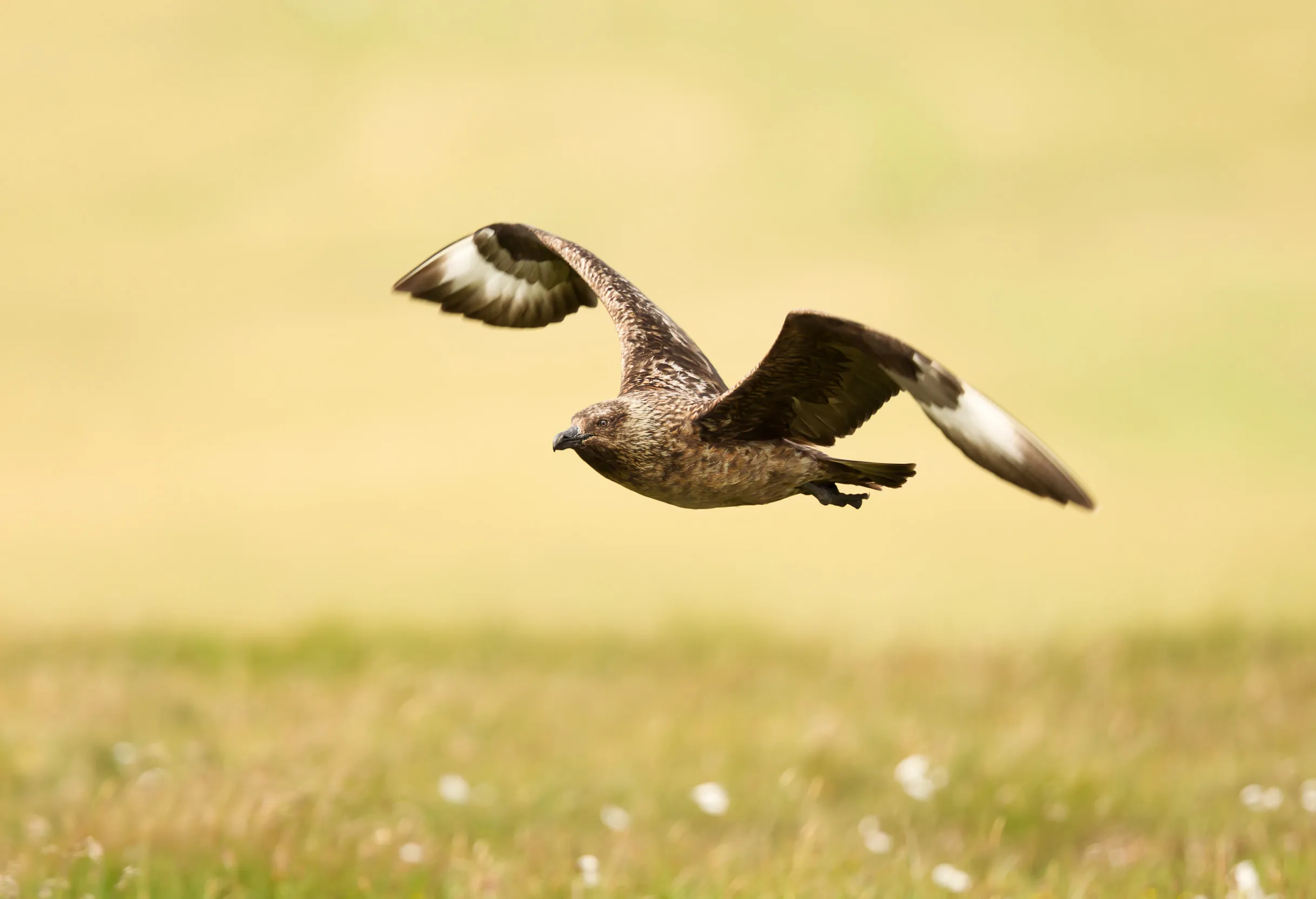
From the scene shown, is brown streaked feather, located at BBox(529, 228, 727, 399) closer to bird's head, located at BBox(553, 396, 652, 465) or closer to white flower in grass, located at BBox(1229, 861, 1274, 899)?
bird's head, located at BBox(553, 396, 652, 465)

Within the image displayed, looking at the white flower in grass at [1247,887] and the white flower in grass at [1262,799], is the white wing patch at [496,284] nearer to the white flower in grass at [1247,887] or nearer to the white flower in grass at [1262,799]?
the white flower in grass at [1247,887]

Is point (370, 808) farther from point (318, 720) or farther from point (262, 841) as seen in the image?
point (318, 720)

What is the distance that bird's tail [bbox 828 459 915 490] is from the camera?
3.78 meters

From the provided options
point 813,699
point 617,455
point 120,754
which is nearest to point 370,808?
point 120,754

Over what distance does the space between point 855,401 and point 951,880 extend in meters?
2.90

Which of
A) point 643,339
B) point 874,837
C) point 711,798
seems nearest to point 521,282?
point 643,339

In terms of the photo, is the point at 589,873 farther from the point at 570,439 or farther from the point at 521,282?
the point at 570,439

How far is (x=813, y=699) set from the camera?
9820 mm

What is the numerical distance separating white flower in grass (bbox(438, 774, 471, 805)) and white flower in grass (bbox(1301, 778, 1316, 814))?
4.33 m

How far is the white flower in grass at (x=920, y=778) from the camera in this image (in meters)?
→ 7.71

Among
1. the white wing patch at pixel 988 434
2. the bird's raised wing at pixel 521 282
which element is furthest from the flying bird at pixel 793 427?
the bird's raised wing at pixel 521 282

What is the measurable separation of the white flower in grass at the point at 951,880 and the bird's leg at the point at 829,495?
8.82ft

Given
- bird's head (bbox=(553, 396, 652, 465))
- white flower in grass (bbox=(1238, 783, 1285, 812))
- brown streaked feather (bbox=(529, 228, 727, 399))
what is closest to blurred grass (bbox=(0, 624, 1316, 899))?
white flower in grass (bbox=(1238, 783, 1285, 812))

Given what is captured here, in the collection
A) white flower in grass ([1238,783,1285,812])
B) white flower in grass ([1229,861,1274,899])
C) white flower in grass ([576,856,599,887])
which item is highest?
white flower in grass ([1238,783,1285,812])
